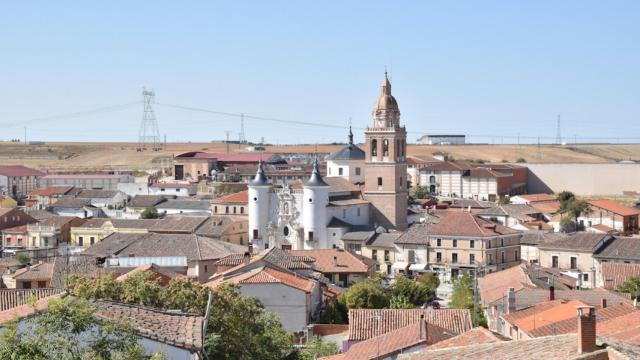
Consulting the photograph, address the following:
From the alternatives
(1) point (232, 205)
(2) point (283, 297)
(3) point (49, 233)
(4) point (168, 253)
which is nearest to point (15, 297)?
(2) point (283, 297)

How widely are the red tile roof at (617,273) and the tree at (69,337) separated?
96.5 feet

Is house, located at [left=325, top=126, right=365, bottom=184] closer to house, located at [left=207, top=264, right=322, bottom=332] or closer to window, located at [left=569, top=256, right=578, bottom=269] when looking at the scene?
window, located at [left=569, top=256, right=578, bottom=269]

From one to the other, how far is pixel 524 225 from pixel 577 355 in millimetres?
60919

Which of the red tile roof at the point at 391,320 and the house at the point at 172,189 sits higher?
the house at the point at 172,189

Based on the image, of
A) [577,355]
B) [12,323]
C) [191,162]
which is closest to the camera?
[577,355]

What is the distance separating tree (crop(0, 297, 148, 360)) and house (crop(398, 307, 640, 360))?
4275 millimetres

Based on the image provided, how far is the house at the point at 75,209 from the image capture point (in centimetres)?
8250

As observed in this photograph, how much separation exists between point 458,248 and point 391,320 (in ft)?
99.6

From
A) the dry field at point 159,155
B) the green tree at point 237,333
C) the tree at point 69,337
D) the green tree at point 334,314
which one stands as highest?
the dry field at point 159,155

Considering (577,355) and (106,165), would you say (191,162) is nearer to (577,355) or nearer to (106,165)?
(106,165)

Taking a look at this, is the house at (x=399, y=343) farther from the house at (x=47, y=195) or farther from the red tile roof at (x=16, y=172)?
the red tile roof at (x=16, y=172)

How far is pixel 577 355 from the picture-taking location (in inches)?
458

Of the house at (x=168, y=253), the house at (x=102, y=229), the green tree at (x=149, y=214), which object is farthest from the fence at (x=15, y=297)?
the green tree at (x=149, y=214)

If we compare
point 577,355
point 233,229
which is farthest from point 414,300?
point 577,355
